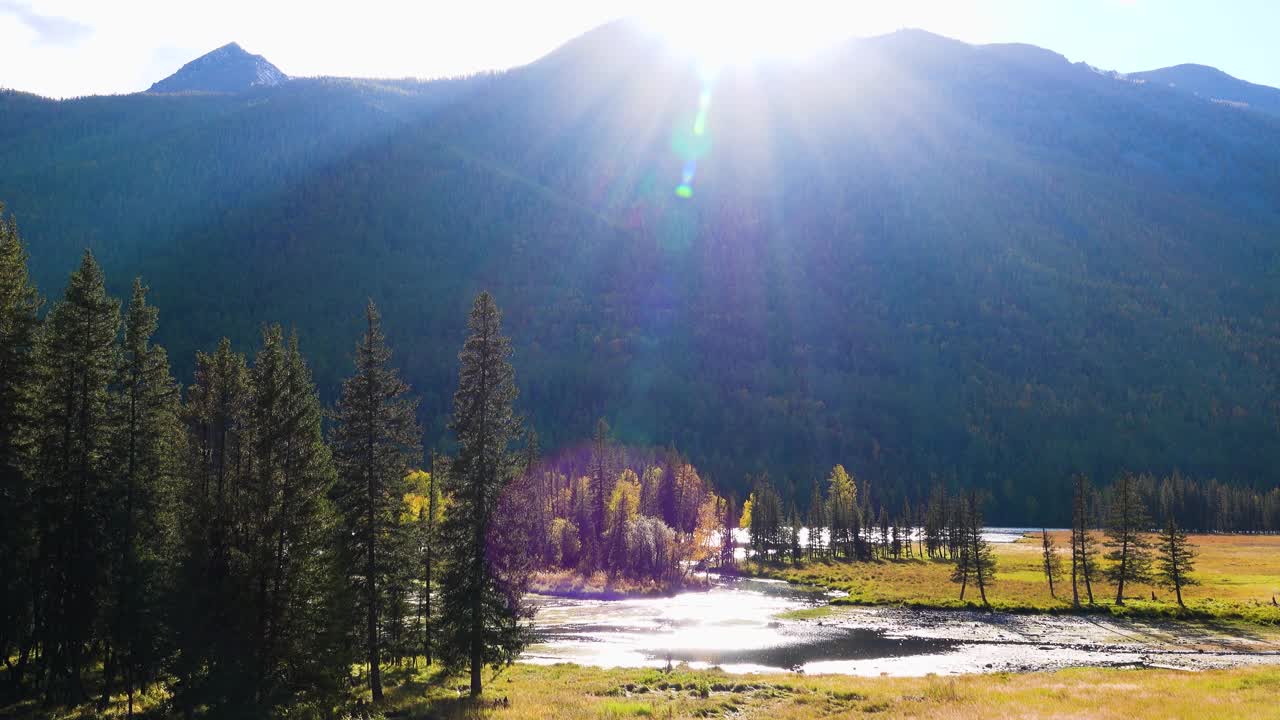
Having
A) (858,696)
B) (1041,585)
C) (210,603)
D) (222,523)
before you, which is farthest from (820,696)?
(1041,585)

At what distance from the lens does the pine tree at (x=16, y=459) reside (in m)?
31.3

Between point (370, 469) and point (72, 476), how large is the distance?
43.0 ft

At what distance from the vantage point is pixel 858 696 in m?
38.8

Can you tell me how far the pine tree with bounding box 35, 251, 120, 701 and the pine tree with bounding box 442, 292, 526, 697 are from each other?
53.7 feet

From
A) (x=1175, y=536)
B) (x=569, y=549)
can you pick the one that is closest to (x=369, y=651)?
(x=569, y=549)

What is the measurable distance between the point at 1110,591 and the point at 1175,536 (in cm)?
1067

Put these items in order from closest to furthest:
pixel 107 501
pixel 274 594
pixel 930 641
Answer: pixel 274 594
pixel 107 501
pixel 930 641

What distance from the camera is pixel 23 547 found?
31.5 m

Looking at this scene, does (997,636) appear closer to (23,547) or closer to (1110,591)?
(1110,591)

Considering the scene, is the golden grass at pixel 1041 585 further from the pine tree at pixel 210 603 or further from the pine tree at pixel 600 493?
the pine tree at pixel 210 603

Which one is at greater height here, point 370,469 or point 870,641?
point 370,469

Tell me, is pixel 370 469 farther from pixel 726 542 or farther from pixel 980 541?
pixel 726 542

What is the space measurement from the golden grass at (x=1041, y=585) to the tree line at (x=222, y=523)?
6762 centimetres

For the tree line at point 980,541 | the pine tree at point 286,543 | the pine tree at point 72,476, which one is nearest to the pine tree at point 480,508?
the pine tree at point 286,543
